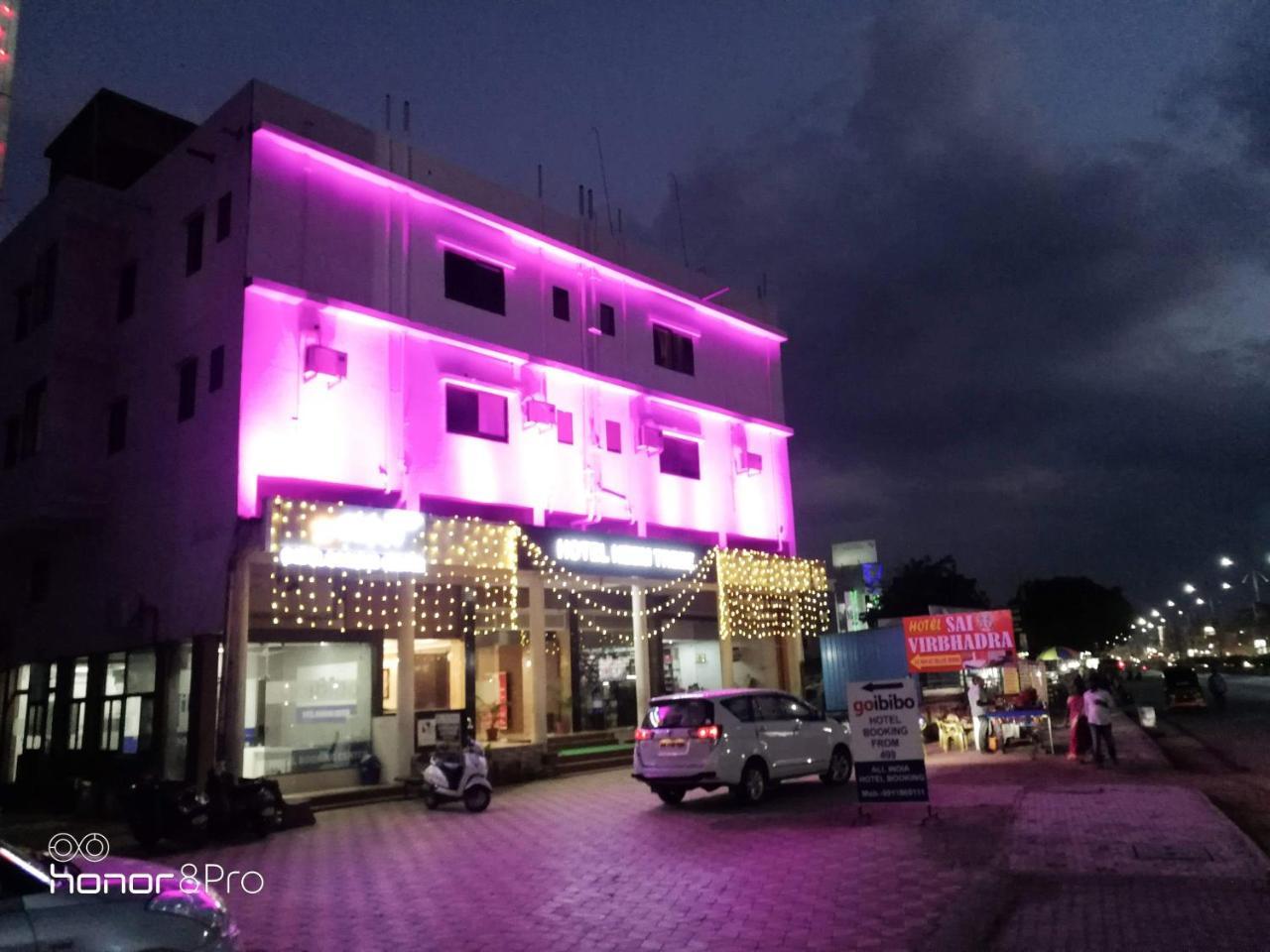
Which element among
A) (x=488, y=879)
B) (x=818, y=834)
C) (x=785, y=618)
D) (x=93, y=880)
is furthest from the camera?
(x=785, y=618)

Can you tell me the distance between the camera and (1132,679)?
72500 mm

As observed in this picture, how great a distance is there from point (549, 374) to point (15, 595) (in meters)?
13.8

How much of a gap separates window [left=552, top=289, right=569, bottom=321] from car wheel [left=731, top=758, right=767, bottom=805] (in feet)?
38.3

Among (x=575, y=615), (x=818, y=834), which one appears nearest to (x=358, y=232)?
(x=575, y=615)

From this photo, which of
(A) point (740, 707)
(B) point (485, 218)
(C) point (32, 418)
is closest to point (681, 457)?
(B) point (485, 218)

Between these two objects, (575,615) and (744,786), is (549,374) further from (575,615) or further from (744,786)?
(744,786)

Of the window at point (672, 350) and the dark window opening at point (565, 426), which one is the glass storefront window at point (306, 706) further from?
the window at point (672, 350)

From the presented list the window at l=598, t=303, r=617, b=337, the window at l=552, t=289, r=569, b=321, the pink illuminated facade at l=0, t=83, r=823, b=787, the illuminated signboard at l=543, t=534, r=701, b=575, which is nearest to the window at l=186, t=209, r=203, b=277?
the pink illuminated facade at l=0, t=83, r=823, b=787

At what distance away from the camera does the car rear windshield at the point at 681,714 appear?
1340 centimetres

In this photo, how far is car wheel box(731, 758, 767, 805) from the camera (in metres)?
13.2

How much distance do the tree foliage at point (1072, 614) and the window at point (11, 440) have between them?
61.5 metres

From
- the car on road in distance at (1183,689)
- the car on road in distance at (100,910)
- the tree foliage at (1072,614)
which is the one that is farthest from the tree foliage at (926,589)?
the car on road in distance at (100,910)

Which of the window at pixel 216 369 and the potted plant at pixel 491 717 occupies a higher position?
the window at pixel 216 369

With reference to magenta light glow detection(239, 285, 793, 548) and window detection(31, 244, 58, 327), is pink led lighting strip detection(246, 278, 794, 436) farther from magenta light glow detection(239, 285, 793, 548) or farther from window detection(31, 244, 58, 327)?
window detection(31, 244, 58, 327)
